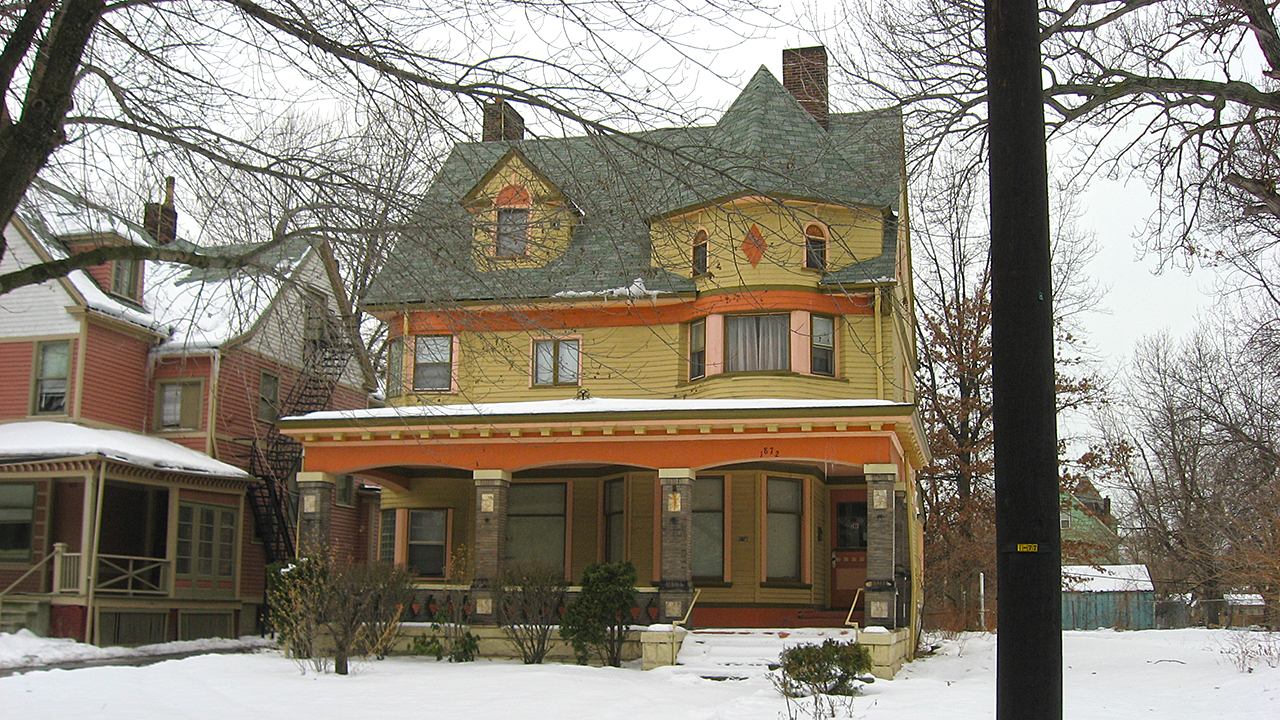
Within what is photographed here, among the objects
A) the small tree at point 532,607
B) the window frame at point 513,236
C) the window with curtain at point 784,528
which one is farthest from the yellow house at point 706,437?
the window frame at point 513,236

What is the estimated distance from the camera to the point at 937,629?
93.7ft

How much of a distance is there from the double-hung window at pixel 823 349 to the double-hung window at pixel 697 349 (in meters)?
1.99

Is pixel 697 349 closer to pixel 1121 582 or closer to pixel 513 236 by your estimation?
→ pixel 513 236

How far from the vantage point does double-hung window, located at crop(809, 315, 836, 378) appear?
2044 centimetres

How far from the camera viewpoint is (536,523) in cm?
2172

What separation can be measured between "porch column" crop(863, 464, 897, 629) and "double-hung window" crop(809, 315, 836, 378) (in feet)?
11.9

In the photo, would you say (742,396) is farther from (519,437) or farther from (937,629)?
(937,629)

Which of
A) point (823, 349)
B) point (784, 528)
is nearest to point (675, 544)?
point (784, 528)

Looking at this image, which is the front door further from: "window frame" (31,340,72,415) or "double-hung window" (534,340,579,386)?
"window frame" (31,340,72,415)

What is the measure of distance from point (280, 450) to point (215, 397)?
2311mm

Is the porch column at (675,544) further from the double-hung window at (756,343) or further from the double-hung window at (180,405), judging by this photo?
the double-hung window at (180,405)

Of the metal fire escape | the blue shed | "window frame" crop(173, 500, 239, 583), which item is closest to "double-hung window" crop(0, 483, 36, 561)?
"window frame" crop(173, 500, 239, 583)

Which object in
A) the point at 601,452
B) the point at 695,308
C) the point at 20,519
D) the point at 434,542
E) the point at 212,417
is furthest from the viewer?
the point at 212,417

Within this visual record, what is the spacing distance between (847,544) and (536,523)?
19.8 ft
